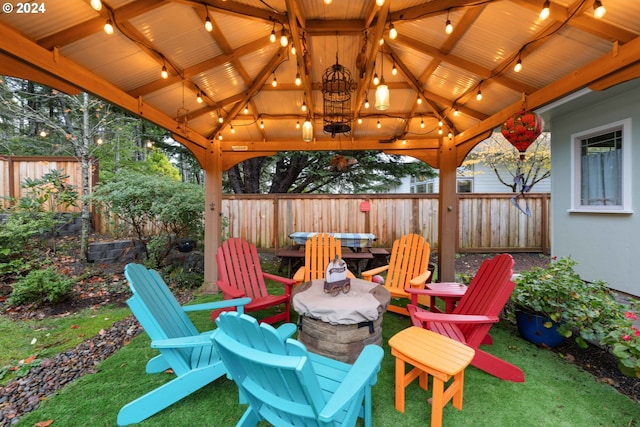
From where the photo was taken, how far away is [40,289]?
347cm

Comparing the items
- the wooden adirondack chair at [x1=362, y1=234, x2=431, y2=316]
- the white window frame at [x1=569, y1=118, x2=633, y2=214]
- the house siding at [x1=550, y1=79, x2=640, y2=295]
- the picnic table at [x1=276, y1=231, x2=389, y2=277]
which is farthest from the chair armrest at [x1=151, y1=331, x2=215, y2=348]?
the white window frame at [x1=569, y1=118, x2=633, y2=214]

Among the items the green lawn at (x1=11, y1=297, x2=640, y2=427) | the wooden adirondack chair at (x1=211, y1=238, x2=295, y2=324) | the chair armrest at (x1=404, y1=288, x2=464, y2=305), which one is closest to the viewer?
the green lawn at (x1=11, y1=297, x2=640, y2=427)

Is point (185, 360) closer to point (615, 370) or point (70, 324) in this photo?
point (70, 324)

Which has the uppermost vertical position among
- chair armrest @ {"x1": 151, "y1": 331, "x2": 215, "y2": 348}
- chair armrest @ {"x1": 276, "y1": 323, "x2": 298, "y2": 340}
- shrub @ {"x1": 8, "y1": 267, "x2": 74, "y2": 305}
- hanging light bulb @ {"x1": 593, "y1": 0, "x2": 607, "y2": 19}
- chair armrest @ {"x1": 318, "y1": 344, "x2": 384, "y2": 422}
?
Answer: hanging light bulb @ {"x1": 593, "y1": 0, "x2": 607, "y2": 19}

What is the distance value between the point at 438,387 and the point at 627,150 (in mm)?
4230

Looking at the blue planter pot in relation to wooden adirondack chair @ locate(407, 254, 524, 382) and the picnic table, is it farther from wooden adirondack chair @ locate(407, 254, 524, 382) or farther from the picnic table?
the picnic table

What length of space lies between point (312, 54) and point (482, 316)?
10.8 ft

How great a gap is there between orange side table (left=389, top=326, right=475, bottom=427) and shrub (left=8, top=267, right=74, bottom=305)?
14.1 feet

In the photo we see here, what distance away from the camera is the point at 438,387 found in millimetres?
1564

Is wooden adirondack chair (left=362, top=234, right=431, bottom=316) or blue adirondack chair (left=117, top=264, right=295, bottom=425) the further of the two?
wooden adirondack chair (left=362, top=234, right=431, bottom=316)

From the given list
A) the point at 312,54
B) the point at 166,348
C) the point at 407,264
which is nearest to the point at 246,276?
the point at 166,348

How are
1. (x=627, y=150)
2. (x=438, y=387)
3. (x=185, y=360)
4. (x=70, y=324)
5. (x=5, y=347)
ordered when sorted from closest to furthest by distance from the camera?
(x=438, y=387), (x=185, y=360), (x=5, y=347), (x=70, y=324), (x=627, y=150)

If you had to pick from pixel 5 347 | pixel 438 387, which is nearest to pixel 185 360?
pixel 438 387

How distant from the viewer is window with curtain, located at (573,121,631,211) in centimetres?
356
